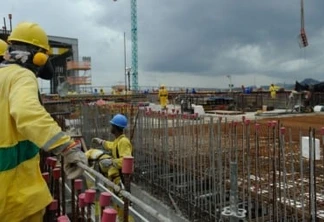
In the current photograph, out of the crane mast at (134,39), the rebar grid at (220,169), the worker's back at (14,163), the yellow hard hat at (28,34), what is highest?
the crane mast at (134,39)

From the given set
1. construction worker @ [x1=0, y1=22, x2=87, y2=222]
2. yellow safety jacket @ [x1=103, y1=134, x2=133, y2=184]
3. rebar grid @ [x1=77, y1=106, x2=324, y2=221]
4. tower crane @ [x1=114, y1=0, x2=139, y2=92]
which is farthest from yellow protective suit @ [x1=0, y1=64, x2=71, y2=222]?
tower crane @ [x1=114, y1=0, x2=139, y2=92]

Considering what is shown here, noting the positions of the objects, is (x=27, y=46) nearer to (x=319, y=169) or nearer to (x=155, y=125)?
(x=155, y=125)

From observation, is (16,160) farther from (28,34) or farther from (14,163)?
(28,34)

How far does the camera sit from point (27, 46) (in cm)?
263

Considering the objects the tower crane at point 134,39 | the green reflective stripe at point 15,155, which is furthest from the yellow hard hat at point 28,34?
the tower crane at point 134,39

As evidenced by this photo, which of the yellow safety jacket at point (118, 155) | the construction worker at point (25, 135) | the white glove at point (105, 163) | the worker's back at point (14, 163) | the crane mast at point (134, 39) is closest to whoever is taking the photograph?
the construction worker at point (25, 135)

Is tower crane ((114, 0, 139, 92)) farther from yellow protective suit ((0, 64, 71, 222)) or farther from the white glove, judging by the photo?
yellow protective suit ((0, 64, 71, 222))

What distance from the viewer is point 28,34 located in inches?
103

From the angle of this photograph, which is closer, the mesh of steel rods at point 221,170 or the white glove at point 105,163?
the mesh of steel rods at point 221,170

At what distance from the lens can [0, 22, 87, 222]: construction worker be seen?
1997 millimetres

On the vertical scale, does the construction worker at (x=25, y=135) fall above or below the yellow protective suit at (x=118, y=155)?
above

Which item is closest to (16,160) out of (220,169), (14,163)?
(14,163)

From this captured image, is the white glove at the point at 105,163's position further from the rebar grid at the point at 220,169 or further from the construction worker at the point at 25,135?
the construction worker at the point at 25,135

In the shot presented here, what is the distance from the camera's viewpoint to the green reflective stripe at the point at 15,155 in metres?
2.30
